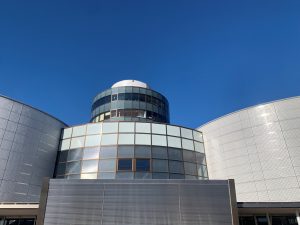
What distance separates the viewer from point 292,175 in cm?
2792

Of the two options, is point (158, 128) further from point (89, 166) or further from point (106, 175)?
point (89, 166)

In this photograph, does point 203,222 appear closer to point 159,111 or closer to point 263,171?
point 263,171

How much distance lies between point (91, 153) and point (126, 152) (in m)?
3.85

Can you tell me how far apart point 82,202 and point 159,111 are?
2401 centimetres

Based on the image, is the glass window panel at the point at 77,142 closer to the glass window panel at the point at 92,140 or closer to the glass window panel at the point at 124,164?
the glass window panel at the point at 92,140

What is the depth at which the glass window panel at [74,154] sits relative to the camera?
1268 inches

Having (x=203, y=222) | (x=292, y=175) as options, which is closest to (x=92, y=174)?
(x=203, y=222)

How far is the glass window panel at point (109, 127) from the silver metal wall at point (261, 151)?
1143cm

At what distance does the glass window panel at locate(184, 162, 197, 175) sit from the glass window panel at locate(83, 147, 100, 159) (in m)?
9.88

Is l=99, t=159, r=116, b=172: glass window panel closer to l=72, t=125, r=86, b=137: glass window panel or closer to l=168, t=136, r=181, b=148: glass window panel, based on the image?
l=72, t=125, r=86, b=137: glass window panel

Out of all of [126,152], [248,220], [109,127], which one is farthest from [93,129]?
[248,220]

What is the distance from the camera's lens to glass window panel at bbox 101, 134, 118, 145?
1280 inches

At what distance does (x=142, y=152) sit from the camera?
3206 centimetres

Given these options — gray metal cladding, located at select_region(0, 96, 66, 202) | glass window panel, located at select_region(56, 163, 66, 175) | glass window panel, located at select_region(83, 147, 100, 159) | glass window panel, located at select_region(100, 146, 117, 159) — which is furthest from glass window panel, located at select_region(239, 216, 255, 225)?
gray metal cladding, located at select_region(0, 96, 66, 202)
